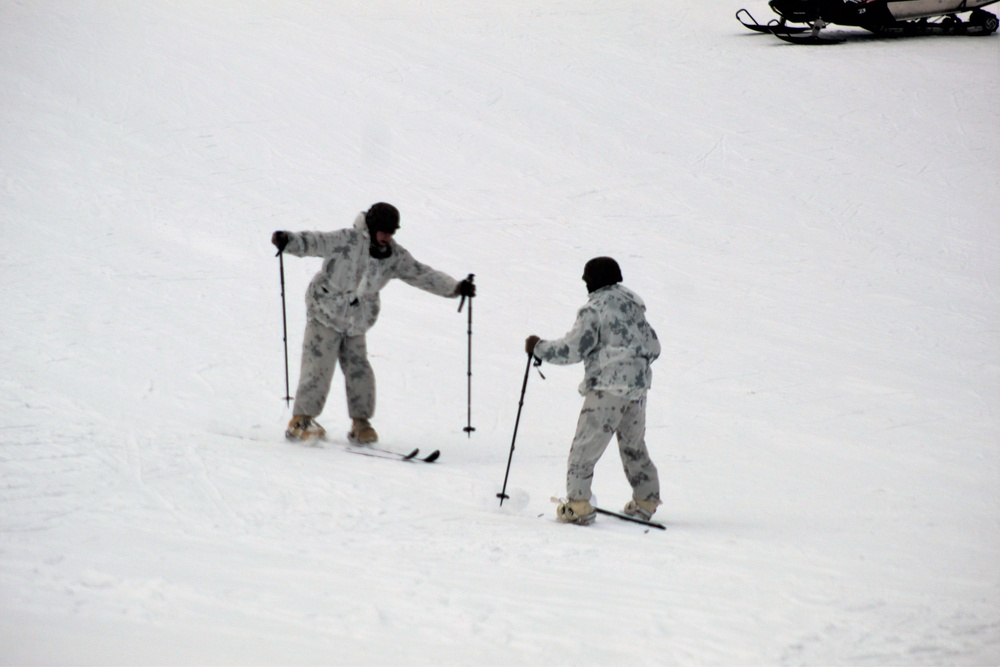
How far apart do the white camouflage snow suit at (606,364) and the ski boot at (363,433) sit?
6.24 feet

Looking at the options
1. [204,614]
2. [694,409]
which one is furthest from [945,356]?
[204,614]

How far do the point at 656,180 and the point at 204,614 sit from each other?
1212cm

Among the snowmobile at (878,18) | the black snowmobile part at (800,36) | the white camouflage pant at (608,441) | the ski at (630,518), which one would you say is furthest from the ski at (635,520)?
the black snowmobile part at (800,36)

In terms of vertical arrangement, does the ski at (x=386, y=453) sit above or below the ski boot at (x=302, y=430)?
below

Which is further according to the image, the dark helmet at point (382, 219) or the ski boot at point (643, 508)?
the dark helmet at point (382, 219)

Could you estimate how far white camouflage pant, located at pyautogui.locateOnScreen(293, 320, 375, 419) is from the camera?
641 centimetres

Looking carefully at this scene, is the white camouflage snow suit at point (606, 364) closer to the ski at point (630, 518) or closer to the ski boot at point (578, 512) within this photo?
the ski boot at point (578, 512)

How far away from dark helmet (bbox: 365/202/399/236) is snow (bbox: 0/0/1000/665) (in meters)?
1.55

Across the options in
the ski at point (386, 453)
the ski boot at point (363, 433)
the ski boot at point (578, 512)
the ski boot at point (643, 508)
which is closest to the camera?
the ski boot at point (578, 512)

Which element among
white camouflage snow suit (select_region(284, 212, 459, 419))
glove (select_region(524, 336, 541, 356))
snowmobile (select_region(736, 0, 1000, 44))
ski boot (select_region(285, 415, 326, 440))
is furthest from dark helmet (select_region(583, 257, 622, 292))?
snowmobile (select_region(736, 0, 1000, 44))

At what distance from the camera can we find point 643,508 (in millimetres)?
5340

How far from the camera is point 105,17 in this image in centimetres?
1958

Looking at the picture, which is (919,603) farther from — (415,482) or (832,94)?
(832,94)

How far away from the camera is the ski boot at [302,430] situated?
255 inches
